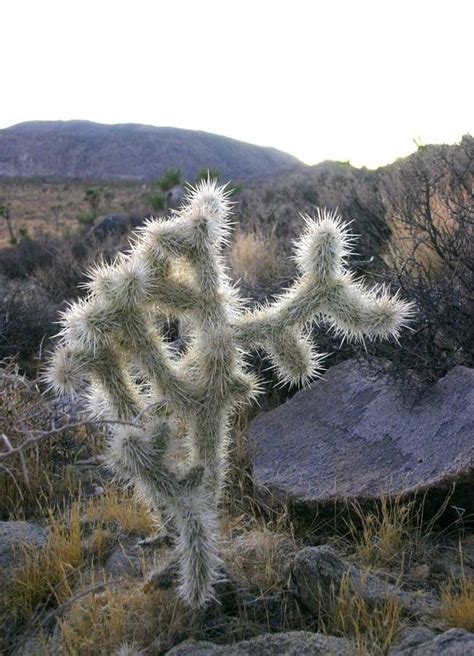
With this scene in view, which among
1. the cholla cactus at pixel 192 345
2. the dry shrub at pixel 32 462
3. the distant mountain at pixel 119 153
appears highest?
the distant mountain at pixel 119 153

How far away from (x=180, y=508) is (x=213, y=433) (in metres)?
0.46

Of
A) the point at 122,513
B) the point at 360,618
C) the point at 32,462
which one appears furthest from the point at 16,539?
the point at 360,618

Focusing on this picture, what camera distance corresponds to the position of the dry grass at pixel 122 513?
392 cm

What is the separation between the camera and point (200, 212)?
3.02 m

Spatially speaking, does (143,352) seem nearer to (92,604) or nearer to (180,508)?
(180,508)

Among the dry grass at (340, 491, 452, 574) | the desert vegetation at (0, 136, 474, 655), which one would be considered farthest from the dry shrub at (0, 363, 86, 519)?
the dry grass at (340, 491, 452, 574)

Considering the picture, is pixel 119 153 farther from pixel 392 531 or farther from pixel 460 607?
pixel 460 607

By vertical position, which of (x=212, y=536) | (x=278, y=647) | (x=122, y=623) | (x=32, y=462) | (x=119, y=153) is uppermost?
(x=119, y=153)

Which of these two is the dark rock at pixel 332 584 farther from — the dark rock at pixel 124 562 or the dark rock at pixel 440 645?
the dark rock at pixel 124 562

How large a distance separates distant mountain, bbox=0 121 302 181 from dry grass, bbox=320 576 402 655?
8177 centimetres

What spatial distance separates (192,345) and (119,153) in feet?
306

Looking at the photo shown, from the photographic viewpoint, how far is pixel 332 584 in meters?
2.91

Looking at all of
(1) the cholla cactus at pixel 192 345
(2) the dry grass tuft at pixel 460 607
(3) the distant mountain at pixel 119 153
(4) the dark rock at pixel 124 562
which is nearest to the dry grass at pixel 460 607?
(2) the dry grass tuft at pixel 460 607

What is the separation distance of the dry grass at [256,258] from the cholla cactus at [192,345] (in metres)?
5.76
